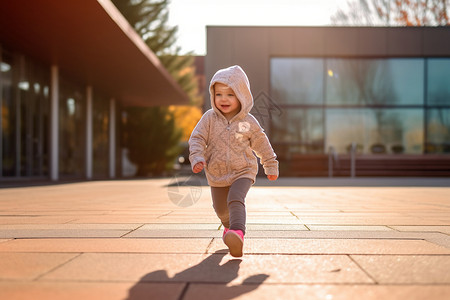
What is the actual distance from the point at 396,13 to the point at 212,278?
78.9 ft

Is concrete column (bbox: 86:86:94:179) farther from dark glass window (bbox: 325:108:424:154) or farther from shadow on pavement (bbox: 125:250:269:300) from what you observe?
shadow on pavement (bbox: 125:250:269:300)

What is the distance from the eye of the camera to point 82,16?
1020 centimetres

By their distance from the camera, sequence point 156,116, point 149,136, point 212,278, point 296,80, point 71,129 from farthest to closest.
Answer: point 156,116, point 149,136, point 296,80, point 71,129, point 212,278

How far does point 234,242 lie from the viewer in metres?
2.53

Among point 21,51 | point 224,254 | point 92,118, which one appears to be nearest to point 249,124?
point 224,254

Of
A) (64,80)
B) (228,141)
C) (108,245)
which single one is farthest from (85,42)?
(108,245)

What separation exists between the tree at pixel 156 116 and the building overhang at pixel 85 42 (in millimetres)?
4653

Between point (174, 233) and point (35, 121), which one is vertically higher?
point (35, 121)

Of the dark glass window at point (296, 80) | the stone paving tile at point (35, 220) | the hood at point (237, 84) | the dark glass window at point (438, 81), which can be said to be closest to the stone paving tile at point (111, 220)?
the stone paving tile at point (35, 220)

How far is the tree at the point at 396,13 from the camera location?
22.6 meters

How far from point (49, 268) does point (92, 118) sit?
17507 mm

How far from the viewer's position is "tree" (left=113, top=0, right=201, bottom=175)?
2319cm

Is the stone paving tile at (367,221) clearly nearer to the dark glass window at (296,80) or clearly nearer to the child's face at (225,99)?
the child's face at (225,99)

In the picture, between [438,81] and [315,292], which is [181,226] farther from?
[438,81]
